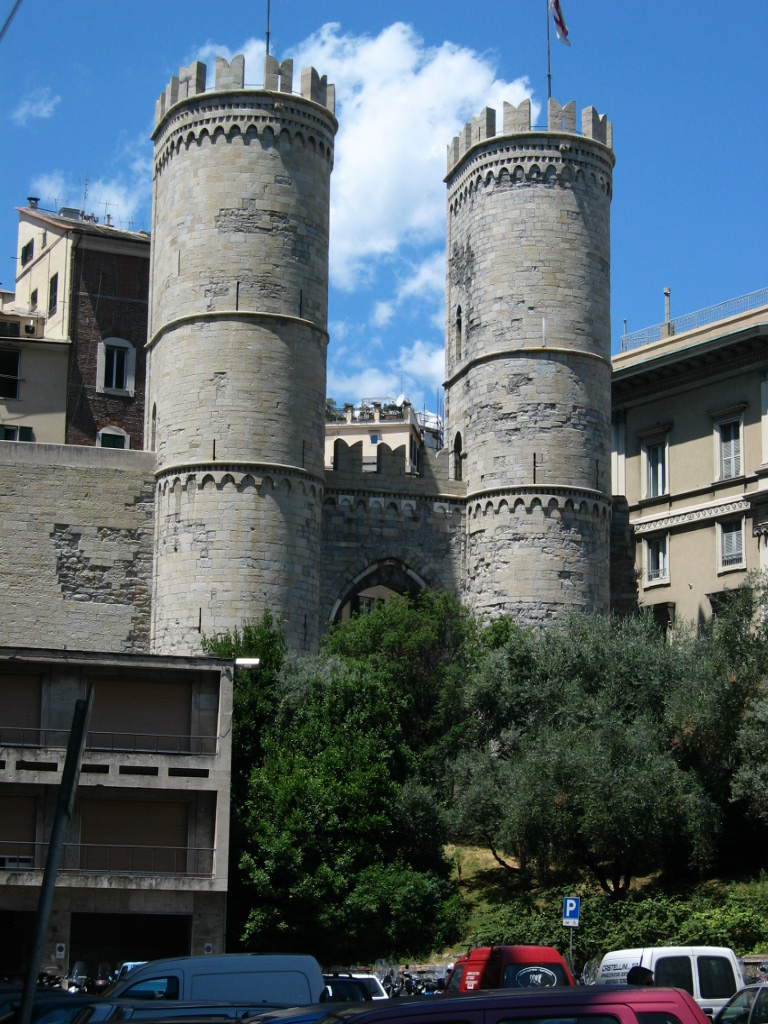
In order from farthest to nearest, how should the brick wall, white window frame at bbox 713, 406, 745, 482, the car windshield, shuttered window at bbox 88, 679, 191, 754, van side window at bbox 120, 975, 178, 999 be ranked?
the brick wall < white window frame at bbox 713, 406, 745, 482 < shuttered window at bbox 88, 679, 191, 754 < the car windshield < van side window at bbox 120, 975, 178, 999

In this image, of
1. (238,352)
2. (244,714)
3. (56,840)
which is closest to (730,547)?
(238,352)

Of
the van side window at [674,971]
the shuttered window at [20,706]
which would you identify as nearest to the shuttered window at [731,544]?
the shuttered window at [20,706]

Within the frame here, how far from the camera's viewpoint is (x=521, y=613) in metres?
38.4

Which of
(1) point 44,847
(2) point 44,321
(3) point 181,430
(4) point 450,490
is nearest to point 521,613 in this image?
(4) point 450,490

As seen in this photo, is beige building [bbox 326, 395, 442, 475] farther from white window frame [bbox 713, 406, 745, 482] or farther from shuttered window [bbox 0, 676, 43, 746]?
shuttered window [bbox 0, 676, 43, 746]

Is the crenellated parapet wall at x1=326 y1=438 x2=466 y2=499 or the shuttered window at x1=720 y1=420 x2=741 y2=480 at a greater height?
the shuttered window at x1=720 y1=420 x2=741 y2=480

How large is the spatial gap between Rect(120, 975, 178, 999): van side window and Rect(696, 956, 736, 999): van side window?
7.17 metres

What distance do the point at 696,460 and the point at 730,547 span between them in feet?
9.42

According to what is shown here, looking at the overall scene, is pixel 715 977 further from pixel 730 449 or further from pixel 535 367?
pixel 730 449

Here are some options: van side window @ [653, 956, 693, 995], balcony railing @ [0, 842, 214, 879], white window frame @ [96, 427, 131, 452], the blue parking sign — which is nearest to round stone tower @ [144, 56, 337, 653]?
balcony railing @ [0, 842, 214, 879]

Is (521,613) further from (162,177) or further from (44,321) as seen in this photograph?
(44,321)

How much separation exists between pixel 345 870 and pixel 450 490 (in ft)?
43.2

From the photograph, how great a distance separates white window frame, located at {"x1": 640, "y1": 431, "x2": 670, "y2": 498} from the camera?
43759 mm

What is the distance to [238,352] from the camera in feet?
121
